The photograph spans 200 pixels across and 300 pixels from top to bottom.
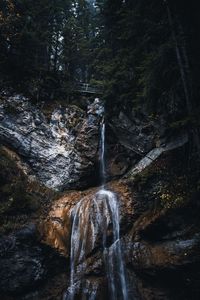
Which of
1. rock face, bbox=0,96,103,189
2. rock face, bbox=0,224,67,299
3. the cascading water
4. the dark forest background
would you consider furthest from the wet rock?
the dark forest background

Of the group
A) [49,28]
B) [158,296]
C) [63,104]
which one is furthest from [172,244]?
[49,28]

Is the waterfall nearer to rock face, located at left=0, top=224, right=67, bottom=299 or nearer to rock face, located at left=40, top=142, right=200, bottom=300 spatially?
rock face, located at left=40, top=142, right=200, bottom=300

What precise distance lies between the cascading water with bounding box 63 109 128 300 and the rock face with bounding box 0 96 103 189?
3231 mm

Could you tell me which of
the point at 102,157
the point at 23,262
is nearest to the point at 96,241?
the point at 23,262

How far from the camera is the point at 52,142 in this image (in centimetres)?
1959

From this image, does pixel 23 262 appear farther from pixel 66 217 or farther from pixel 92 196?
pixel 92 196

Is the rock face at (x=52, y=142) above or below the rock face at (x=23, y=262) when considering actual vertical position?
above

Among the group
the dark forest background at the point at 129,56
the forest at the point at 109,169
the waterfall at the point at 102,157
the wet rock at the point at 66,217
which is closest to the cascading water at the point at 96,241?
the forest at the point at 109,169

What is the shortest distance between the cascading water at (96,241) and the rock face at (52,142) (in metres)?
3.23

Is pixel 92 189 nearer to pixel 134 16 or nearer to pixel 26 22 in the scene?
pixel 134 16

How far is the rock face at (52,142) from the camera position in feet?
61.2

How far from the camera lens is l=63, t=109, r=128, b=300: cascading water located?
42.8 feet

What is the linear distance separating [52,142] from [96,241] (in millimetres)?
7590

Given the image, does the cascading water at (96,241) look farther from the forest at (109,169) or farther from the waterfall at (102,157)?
the waterfall at (102,157)
